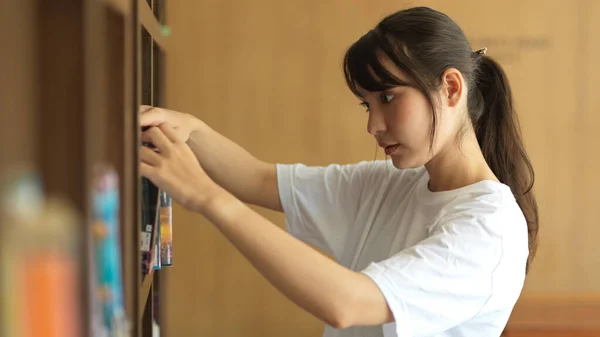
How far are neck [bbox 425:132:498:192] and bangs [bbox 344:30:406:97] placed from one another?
0.19m

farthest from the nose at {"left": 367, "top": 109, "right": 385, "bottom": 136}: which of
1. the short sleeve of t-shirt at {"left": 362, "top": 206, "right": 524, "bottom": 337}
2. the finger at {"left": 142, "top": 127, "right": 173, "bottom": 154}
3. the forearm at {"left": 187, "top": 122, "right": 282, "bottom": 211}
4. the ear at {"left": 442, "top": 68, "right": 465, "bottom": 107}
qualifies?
the finger at {"left": 142, "top": 127, "right": 173, "bottom": 154}

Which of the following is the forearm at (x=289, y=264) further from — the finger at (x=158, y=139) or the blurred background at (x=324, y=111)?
the blurred background at (x=324, y=111)

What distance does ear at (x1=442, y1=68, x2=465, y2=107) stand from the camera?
1254 millimetres

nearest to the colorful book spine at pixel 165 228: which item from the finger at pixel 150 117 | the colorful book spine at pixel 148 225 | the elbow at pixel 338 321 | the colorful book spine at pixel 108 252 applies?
the colorful book spine at pixel 148 225

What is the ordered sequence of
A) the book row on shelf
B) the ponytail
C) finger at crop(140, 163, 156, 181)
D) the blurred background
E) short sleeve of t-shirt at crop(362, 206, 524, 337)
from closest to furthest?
the book row on shelf, finger at crop(140, 163, 156, 181), short sleeve of t-shirt at crop(362, 206, 524, 337), the ponytail, the blurred background

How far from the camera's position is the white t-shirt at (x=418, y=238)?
3.36 feet

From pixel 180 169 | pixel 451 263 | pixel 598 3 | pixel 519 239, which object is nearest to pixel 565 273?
pixel 598 3

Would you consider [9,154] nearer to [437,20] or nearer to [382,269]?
[382,269]

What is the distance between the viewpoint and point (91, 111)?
49cm

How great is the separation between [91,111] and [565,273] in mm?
2208

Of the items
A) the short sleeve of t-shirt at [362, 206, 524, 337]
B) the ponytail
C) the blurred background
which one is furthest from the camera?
the blurred background

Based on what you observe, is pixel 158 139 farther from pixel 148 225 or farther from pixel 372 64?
pixel 372 64

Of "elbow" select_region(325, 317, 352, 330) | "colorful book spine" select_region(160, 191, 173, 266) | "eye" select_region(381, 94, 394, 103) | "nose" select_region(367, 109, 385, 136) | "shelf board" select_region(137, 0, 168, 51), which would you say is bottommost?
"elbow" select_region(325, 317, 352, 330)

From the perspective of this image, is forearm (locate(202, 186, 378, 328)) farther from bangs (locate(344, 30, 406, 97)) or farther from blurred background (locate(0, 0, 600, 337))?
blurred background (locate(0, 0, 600, 337))
